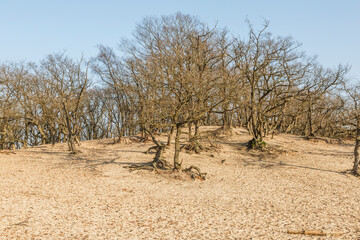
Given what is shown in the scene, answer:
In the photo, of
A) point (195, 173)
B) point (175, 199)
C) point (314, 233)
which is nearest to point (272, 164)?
point (195, 173)

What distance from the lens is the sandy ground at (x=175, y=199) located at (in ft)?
27.2

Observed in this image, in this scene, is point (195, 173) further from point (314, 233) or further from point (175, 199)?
point (314, 233)

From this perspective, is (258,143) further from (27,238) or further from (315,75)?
(27,238)

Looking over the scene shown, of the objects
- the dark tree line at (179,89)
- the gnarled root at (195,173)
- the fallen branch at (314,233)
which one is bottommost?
the fallen branch at (314,233)

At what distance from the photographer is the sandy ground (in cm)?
829

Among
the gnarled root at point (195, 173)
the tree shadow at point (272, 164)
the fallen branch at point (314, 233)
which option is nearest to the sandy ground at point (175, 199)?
the tree shadow at point (272, 164)

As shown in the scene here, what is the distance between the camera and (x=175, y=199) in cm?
1165

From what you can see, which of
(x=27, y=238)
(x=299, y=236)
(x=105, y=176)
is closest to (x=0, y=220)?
(x=27, y=238)

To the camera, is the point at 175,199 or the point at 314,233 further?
the point at 175,199

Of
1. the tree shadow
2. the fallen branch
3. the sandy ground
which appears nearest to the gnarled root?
the sandy ground

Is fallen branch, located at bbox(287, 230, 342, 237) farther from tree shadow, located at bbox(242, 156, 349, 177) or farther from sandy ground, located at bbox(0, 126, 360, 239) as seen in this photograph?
tree shadow, located at bbox(242, 156, 349, 177)

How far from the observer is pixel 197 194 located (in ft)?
41.3

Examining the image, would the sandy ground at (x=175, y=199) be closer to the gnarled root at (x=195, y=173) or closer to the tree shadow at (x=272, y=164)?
the tree shadow at (x=272, y=164)

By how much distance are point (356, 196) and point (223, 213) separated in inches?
293
